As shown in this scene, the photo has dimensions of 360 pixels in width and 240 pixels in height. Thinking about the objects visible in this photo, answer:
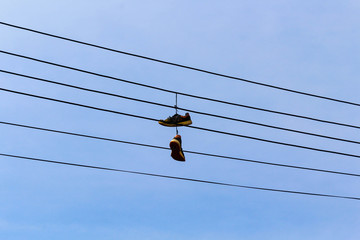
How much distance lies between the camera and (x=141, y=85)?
9984mm

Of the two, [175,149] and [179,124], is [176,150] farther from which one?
[179,124]

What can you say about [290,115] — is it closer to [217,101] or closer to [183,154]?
[217,101]

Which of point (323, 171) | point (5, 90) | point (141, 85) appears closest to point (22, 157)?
point (5, 90)

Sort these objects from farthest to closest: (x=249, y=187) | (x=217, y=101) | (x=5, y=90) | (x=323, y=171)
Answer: (x=249, y=187), (x=323, y=171), (x=217, y=101), (x=5, y=90)

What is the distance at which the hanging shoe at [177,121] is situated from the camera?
1228cm

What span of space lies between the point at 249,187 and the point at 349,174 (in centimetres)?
203

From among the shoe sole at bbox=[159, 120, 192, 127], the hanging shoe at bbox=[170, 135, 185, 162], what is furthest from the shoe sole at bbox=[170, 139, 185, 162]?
the shoe sole at bbox=[159, 120, 192, 127]

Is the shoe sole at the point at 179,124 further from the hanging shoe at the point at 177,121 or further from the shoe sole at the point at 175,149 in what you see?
the shoe sole at the point at 175,149

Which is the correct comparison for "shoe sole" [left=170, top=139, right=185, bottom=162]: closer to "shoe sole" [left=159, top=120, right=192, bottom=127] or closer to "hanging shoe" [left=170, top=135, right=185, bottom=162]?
"hanging shoe" [left=170, top=135, right=185, bottom=162]

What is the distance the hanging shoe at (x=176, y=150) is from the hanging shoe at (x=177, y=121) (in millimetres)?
290

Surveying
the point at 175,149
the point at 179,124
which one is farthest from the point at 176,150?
the point at 179,124

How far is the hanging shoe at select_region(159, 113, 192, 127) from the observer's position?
1228 centimetres

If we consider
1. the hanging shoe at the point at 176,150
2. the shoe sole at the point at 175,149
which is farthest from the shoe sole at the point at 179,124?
the shoe sole at the point at 175,149

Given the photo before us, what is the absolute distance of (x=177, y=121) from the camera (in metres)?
12.3
